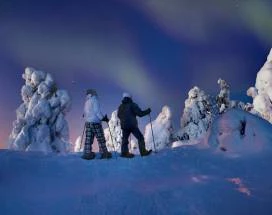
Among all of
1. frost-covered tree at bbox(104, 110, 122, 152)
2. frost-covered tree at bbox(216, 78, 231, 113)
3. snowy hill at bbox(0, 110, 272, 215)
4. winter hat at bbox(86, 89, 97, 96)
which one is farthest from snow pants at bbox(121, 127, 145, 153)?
frost-covered tree at bbox(104, 110, 122, 152)

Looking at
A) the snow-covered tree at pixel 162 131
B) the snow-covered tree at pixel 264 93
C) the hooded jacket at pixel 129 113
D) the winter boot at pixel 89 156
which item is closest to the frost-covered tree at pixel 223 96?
the snow-covered tree at pixel 264 93

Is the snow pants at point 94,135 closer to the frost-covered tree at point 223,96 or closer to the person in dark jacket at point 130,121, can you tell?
the person in dark jacket at point 130,121

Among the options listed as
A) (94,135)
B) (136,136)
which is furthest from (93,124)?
(136,136)

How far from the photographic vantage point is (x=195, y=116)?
4331 cm

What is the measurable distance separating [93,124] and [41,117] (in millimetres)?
24201

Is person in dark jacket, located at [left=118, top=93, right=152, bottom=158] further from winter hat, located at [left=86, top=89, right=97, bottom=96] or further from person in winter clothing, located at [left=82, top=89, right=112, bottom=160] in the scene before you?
winter hat, located at [left=86, top=89, right=97, bottom=96]

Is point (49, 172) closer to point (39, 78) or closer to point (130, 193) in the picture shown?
point (130, 193)

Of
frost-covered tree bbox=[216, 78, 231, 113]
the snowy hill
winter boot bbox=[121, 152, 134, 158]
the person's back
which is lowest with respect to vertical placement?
the snowy hill

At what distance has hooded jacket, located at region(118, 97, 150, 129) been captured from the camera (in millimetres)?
13516

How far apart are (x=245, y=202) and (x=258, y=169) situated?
6.94 feet

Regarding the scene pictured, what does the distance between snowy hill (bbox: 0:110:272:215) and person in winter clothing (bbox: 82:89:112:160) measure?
0.82 m

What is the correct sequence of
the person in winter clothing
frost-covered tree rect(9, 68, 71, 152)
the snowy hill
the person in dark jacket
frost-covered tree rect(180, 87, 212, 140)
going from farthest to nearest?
frost-covered tree rect(180, 87, 212, 140), frost-covered tree rect(9, 68, 71, 152), the person in dark jacket, the person in winter clothing, the snowy hill

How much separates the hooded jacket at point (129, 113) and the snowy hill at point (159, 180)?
1.42 metres

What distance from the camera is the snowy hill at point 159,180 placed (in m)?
8.27
